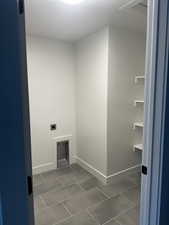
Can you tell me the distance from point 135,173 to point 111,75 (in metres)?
1.85

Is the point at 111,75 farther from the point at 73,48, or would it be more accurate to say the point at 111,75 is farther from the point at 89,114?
the point at 73,48

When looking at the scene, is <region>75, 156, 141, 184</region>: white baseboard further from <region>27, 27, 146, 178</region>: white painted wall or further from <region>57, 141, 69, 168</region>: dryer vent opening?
<region>57, 141, 69, 168</region>: dryer vent opening

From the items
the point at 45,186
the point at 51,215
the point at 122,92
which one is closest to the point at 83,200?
the point at 51,215

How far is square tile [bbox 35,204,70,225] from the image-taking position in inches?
77.6

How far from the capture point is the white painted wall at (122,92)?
102 inches

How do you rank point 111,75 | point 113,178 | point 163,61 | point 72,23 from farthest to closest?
point 113,178 < point 111,75 < point 72,23 < point 163,61

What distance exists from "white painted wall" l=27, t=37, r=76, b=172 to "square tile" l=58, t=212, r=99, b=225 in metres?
1.39

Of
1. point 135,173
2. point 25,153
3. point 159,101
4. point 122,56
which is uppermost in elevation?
point 122,56

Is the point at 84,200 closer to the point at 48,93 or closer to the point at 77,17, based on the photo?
the point at 48,93

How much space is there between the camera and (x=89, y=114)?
10.0ft

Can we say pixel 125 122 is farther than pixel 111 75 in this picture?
Yes

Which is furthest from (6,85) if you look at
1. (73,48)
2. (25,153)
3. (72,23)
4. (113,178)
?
(73,48)

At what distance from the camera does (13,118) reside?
64 centimetres

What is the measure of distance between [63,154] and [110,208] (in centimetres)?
161
